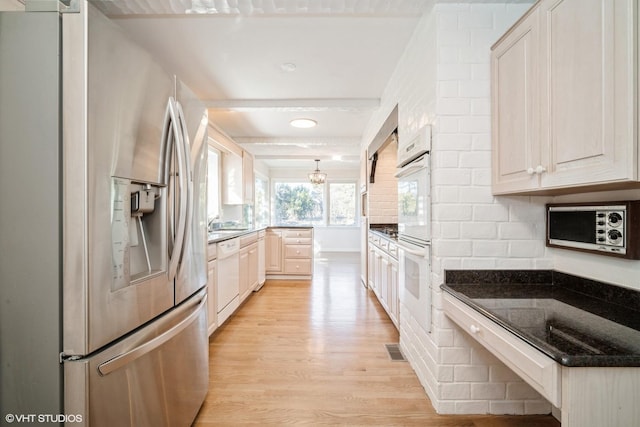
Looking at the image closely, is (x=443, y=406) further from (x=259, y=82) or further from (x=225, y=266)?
(x=259, y=82)

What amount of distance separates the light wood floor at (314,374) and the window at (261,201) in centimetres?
406

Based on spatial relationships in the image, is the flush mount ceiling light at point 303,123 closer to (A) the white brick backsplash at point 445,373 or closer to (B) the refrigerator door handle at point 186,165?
(B) the refrigerator door handle at point 186,165

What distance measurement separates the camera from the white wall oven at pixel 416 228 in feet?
5.77

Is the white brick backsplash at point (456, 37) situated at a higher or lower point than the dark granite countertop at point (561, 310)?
higher

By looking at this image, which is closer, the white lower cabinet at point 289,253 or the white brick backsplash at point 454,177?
the white brick backsplash at point 454,177

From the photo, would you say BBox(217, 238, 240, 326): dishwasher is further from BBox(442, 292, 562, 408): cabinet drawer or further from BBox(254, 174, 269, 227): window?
BBox(254, 174, 269, 227): window

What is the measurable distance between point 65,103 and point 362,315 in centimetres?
302

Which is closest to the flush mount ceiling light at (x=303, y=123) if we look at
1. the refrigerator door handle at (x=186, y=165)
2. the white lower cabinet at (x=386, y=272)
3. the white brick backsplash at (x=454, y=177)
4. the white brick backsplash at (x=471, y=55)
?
the white lower cabinet at (x=386, y=272)

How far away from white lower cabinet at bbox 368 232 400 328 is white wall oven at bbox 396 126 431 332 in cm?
33

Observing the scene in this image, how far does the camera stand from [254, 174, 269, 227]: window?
286 inches

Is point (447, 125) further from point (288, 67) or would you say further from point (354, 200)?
point (354, 200)

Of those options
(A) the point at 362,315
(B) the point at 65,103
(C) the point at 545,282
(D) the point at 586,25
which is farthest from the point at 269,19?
(A) the point at 362,315

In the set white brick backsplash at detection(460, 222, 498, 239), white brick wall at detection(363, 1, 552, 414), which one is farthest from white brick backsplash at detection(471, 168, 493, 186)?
white brick backsplash at detection(460, 222, 498, 239)

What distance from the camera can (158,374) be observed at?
46.9 inches
